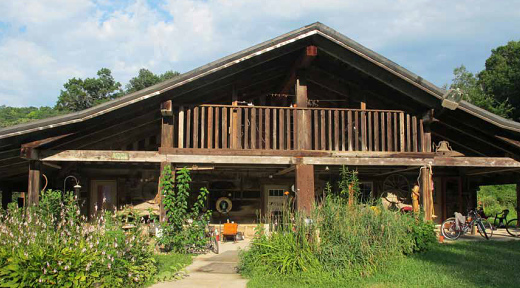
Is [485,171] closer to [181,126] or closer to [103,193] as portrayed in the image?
[181,126]

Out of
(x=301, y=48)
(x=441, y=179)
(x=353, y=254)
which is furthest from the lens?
(x=441, y=179)

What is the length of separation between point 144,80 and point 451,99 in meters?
49.8

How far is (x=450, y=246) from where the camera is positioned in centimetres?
1052

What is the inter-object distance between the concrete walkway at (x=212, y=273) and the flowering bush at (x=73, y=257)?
0.64 meters

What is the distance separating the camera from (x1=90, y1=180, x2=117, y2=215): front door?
15.1 m

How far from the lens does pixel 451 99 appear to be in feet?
36.8

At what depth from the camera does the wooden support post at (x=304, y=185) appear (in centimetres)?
1144

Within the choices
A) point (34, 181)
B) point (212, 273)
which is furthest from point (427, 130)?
point (34, 181)

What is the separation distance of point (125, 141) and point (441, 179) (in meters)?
11.6

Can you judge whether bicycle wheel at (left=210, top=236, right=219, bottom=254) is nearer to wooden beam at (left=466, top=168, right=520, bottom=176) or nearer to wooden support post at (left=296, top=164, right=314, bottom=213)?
wooden support post at (left=296, top=164, right=314, bottom=213)

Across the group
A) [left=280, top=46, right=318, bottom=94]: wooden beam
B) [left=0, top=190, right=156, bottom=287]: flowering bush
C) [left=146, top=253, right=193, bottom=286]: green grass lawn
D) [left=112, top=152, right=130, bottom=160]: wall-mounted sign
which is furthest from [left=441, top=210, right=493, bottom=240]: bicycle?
[left=112, top=152, right=130, bottom=160]: wall-mounted sign

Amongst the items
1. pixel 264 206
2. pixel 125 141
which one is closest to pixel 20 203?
pixel 125 141

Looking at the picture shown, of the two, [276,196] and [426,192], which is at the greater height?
[426,192]

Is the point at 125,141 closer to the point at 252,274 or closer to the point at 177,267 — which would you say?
the point at 177,267
